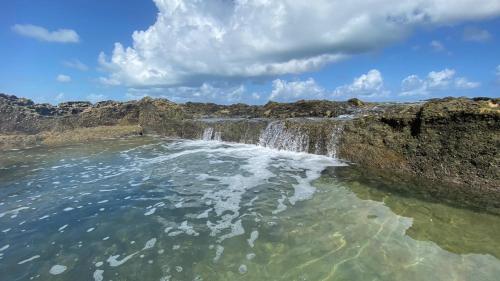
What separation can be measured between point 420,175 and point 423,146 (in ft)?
3.20

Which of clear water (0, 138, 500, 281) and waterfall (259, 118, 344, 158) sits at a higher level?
waterfall (259, 118, 344, 158)

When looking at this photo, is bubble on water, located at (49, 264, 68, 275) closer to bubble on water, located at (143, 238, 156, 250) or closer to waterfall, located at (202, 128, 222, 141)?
bubble on water, located at (143, 238, 156, 250)

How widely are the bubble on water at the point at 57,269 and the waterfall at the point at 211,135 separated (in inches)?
621

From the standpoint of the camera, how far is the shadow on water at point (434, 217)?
20.3 feet

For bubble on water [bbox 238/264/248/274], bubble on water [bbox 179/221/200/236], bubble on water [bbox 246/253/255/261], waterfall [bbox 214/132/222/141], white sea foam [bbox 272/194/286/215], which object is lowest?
bubble on water [bbox 238/264/248/274]

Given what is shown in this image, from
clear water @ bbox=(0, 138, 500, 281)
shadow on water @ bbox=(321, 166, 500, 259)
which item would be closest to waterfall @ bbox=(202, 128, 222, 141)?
clear water @ bbox=(0, 138, 500, 281)

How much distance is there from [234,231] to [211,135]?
49.8 feet

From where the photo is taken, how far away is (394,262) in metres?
5.61

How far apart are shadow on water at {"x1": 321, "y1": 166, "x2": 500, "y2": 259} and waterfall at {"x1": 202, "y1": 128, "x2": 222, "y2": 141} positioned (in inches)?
467

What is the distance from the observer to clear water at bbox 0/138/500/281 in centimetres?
550

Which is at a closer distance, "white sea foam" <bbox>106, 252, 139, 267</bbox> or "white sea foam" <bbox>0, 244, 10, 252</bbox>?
"white sea foam" <bbox>106, 252, 139, 267</bbox>

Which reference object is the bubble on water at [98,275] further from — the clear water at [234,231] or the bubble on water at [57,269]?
the bubble on water at [57,269]

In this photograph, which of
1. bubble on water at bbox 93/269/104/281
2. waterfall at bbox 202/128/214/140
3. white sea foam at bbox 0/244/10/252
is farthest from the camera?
waterfall at bbox 202/128/214/140

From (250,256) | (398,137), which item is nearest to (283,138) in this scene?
(398,137)
